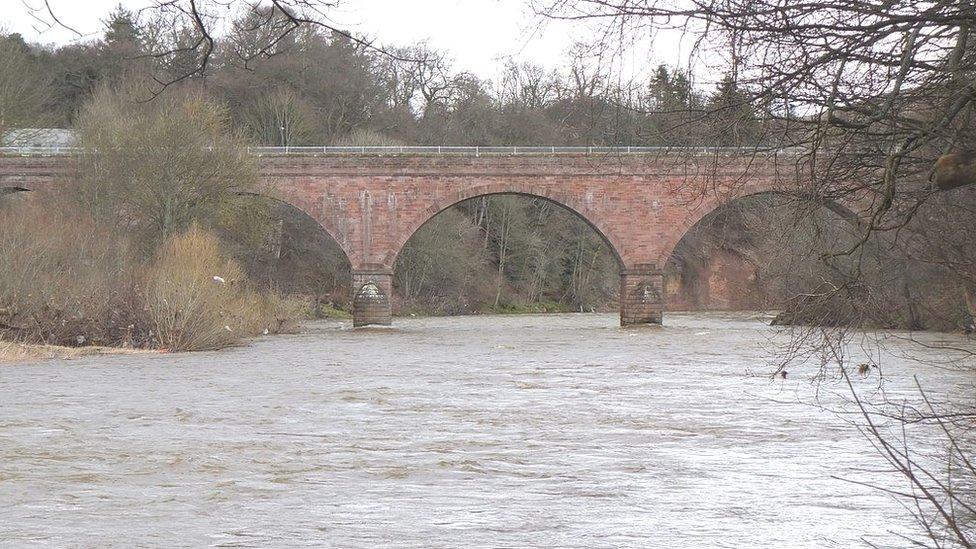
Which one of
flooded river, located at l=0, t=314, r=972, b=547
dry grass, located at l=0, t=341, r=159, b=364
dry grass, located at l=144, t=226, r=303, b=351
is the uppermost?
dry grass, located at l=144, t=226, r=303, b=351

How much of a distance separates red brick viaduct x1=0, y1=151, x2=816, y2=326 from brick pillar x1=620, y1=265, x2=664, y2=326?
0.11 feet

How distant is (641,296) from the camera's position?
132 feet

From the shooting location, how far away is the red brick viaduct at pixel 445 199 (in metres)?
39.7

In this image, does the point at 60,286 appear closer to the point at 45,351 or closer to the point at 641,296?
the point at 45,351

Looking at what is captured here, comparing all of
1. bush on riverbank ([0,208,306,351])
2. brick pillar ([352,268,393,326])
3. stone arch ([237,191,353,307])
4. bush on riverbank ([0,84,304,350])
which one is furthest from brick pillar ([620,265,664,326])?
bush on riverbank ([0,208,306,351])

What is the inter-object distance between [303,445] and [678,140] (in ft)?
20.8

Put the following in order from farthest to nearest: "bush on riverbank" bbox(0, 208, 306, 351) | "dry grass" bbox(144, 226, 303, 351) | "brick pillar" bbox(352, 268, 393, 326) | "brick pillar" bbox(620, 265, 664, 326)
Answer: "brick pillar" bbox(620, 265, 664, 326) < "brick pillar" bbox(352, 268, 393, 326) < "dry grass" bbox(144, 226, 303, 351) < "bush on riverbank" bbox(0, 208, 306, 351)

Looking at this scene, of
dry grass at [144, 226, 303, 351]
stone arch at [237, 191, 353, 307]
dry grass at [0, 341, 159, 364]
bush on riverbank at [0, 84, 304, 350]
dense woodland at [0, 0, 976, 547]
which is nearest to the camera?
dense woodland at [0, 0, 976, 547]

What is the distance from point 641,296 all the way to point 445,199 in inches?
284

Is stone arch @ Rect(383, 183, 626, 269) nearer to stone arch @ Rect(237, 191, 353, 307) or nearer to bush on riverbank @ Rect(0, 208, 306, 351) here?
stone arch @ Rect(237, 191, 353, 307)

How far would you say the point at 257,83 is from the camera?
51344mm

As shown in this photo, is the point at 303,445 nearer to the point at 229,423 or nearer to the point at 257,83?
the point at 229,423

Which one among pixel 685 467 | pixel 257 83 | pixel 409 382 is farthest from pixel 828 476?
pixel 257 83

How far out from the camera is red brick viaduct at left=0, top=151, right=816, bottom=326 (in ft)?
130
